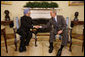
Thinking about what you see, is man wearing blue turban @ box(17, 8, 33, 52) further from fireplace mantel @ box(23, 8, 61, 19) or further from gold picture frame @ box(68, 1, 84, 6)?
gold picture frame @ box(68, 1, 84, 6)

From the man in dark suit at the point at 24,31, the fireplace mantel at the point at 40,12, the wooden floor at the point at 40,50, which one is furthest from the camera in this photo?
the fireplace mantel at the point at 40,12

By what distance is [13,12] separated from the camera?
467 centimetres

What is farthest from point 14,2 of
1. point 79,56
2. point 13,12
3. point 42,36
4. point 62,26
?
point 79,56

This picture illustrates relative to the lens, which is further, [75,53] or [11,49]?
[11,49]

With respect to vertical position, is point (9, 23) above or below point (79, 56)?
above

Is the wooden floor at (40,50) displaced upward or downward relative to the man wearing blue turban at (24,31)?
downward

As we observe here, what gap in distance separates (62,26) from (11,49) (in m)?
1.58

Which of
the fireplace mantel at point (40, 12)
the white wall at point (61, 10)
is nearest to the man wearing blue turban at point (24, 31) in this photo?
the fireplace mantel at point (40, 12)

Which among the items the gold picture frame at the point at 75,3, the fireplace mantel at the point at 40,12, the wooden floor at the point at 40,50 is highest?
the gold picture frame at the point at 75,3

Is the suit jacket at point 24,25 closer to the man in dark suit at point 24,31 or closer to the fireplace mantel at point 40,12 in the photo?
the man in dark suit at point 24,31

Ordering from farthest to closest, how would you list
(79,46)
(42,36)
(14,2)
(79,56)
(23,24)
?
1. (14,2)
2. (42,36)
3. (79,46)
4. (23,24)
5. (79,56)

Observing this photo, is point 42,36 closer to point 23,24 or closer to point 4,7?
point 23,24

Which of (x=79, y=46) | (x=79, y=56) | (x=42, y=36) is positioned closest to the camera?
(x=79, y=56)

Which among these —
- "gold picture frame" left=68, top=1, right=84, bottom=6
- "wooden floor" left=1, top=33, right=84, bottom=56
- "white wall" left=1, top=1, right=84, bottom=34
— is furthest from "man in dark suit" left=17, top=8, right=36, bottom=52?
"gold picture frame" left=68, top=1, right=84, bottom=6
